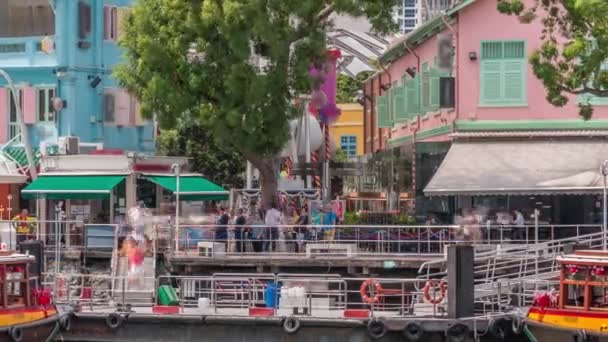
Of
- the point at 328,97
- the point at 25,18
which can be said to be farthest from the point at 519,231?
the point at 25,18

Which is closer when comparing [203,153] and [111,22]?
[111,22]

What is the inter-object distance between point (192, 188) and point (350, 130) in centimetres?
3783

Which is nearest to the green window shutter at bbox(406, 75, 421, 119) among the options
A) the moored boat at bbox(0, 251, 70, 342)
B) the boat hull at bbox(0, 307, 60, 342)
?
the moored boat at bbox(0, 251, 70, 342)

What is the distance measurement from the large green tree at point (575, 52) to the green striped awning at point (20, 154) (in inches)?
846

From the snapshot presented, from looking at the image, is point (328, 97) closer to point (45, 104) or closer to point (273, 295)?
point (45, 104)

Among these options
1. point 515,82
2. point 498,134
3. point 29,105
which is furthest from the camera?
point 29,105

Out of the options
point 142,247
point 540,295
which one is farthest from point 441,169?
point 540,295

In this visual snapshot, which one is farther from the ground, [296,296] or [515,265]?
[515,265]

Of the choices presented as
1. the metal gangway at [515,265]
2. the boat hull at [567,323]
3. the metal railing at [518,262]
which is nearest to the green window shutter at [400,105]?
the metal gangway at [515,265]

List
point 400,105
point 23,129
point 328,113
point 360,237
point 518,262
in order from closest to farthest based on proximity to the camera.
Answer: point 518,262, point 360,237, point 23,129, point 328,113, point 400,105

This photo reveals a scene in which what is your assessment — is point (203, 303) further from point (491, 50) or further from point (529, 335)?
point (491, 50)

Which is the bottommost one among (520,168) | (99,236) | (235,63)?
(99,236)

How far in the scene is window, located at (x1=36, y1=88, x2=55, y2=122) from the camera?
6028 centimetres

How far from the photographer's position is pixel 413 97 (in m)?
58.3
